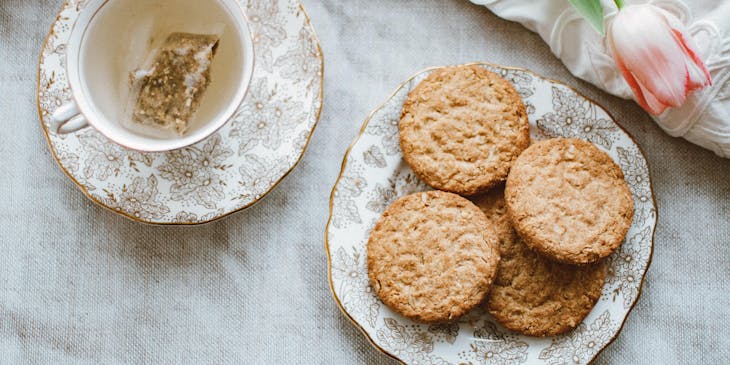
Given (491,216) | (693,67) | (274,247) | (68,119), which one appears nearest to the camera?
(68,119)

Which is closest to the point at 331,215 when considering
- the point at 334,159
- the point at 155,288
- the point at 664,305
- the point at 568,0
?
the point at 334,159

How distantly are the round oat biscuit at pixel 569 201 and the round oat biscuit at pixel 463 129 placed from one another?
5 cm

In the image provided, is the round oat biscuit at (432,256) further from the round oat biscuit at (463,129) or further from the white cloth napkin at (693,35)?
the white cloth napkin at (693,35)

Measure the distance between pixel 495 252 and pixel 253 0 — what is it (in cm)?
73

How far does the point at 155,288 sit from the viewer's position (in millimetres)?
1541

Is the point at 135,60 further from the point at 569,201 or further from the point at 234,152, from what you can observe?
the point at 569,201

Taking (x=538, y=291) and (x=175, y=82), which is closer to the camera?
(x=175, y=82)

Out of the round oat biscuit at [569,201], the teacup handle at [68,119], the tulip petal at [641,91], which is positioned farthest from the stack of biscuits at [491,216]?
the teacup handle at [68,119]

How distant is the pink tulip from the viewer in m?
1.30

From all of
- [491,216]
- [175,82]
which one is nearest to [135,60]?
[175,82]

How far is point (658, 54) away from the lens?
1296 mm

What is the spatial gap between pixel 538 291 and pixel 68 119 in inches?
39.2

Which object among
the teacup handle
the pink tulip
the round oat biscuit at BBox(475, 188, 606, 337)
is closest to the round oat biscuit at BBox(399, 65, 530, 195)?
the round oat biscuit at BBox(475, 188, 606, 337)

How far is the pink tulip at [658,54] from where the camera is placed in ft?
4.26
